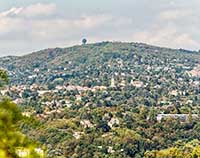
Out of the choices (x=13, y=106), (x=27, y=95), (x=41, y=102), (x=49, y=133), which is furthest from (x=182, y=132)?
(x=13, y=106)

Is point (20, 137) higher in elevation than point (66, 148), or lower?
higher

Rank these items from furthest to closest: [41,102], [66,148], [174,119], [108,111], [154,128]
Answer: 1. [41,102]
2. [108,111]
3. [174,119]
4. [154,128]
5. [66,148]

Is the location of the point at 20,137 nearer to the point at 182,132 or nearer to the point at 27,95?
the point at 182,132

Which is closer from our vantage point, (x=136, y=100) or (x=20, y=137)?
(x=20, y=137)

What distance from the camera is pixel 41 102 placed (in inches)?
4685

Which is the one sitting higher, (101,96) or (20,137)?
(20,137)

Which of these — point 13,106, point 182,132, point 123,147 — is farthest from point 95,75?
point 13,106

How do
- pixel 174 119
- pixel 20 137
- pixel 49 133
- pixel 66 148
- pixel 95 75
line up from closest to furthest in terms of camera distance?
pixel 20 137, pixel 66 148, pixel 49 133, pixel 174 119, pixel 95 75

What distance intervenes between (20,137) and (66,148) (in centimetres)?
6826

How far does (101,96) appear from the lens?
434 feet

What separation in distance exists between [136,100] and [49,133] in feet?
161

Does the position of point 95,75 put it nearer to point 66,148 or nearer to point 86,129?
point 86,129

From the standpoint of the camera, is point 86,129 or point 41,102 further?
point 41,102

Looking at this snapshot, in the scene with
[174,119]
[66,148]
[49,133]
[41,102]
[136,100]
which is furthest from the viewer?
[136,100]
